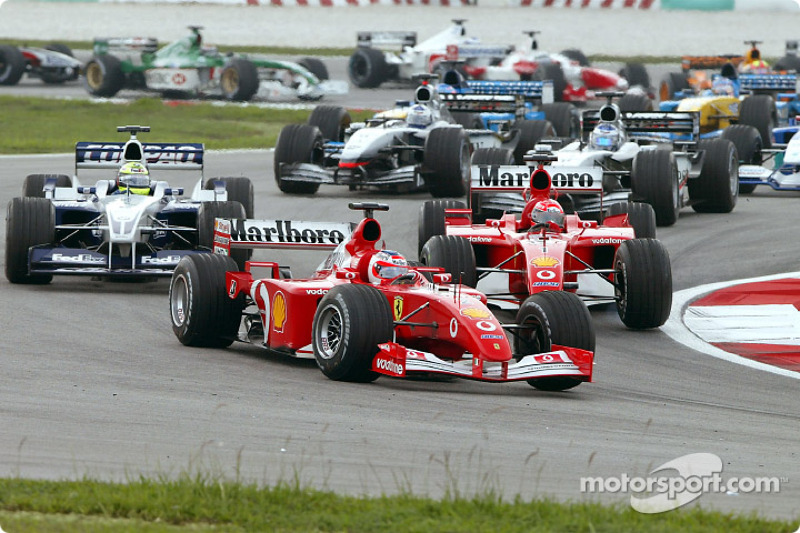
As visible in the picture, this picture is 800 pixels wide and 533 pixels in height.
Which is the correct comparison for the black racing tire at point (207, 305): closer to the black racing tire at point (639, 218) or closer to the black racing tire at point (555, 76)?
the black racing tire at point (639, 218)

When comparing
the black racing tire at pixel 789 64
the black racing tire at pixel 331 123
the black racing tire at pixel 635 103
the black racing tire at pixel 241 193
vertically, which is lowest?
the black racing tire at pixel 241 193

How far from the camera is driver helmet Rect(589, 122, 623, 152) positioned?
74.8 ft

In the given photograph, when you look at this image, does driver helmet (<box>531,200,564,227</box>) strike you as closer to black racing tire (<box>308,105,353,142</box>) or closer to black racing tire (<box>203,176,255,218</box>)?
black racing tire (<box>203,176,255,218</box>)

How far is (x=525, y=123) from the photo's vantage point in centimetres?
2892

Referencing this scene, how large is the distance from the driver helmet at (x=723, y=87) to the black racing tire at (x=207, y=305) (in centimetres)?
2386

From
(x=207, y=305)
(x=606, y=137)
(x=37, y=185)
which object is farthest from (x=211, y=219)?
(x=606, y=137)

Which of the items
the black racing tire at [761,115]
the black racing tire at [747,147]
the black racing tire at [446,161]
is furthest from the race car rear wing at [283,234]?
the black racing tire at [761,115]

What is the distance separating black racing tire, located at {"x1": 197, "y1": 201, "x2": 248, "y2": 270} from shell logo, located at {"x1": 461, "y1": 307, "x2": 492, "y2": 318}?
565 cm

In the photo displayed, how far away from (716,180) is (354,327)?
561 inches

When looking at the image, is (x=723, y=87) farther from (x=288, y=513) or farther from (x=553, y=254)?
(x=288, y=513)

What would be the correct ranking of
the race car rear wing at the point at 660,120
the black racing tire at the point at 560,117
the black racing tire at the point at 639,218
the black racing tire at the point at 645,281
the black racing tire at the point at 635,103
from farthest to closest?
the black racing tire at the point at 635,103 < the black racing tire at the point at 560,117 < the race car rear wing at the point at 660,120 < the black racing tire at the point at 639,218 < the black racing tire at the point at 645,281

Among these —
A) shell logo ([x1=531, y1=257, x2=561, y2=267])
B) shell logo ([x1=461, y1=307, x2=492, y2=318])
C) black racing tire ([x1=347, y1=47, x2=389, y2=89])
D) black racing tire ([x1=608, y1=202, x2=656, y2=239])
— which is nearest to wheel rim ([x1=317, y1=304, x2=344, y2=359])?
shell logo ([x1=461, y1=307, x2=492, y2=318])

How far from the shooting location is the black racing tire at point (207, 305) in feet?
40.9

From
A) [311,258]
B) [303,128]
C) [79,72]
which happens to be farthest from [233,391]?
[79,72]
